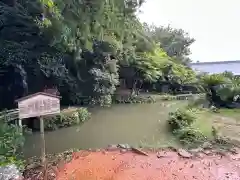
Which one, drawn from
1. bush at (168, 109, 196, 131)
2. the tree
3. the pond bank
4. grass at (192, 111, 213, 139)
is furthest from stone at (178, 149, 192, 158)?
the tree

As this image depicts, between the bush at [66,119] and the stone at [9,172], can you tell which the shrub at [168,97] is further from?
the stone at [9,172]

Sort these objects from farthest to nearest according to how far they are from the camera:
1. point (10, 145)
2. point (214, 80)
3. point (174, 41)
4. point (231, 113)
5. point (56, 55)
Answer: point (174, 41), point (214, 80), point (56, 55), point (231, 113), point (10, 145)

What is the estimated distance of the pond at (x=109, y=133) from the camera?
700 centimetres

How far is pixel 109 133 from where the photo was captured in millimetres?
7996

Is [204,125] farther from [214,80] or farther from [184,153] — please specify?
[214,80]

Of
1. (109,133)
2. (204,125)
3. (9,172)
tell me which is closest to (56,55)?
(109,133)

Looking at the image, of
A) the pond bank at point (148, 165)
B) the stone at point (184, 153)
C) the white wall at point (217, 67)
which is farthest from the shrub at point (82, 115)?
the white wall at point (217, 67)

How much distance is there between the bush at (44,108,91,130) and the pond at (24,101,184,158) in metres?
0.20

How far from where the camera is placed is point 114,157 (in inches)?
235

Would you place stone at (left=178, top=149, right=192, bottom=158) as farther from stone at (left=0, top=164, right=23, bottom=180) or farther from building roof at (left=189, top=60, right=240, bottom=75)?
building roof at (left=189, top=60, right=240, bottom=75)

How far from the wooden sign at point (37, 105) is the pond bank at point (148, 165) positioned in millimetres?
1145

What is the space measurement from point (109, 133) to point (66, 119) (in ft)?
5.01

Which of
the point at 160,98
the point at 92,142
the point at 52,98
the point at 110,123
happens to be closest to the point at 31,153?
the point at 92,142

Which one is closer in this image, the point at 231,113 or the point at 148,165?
the point at 148,165
